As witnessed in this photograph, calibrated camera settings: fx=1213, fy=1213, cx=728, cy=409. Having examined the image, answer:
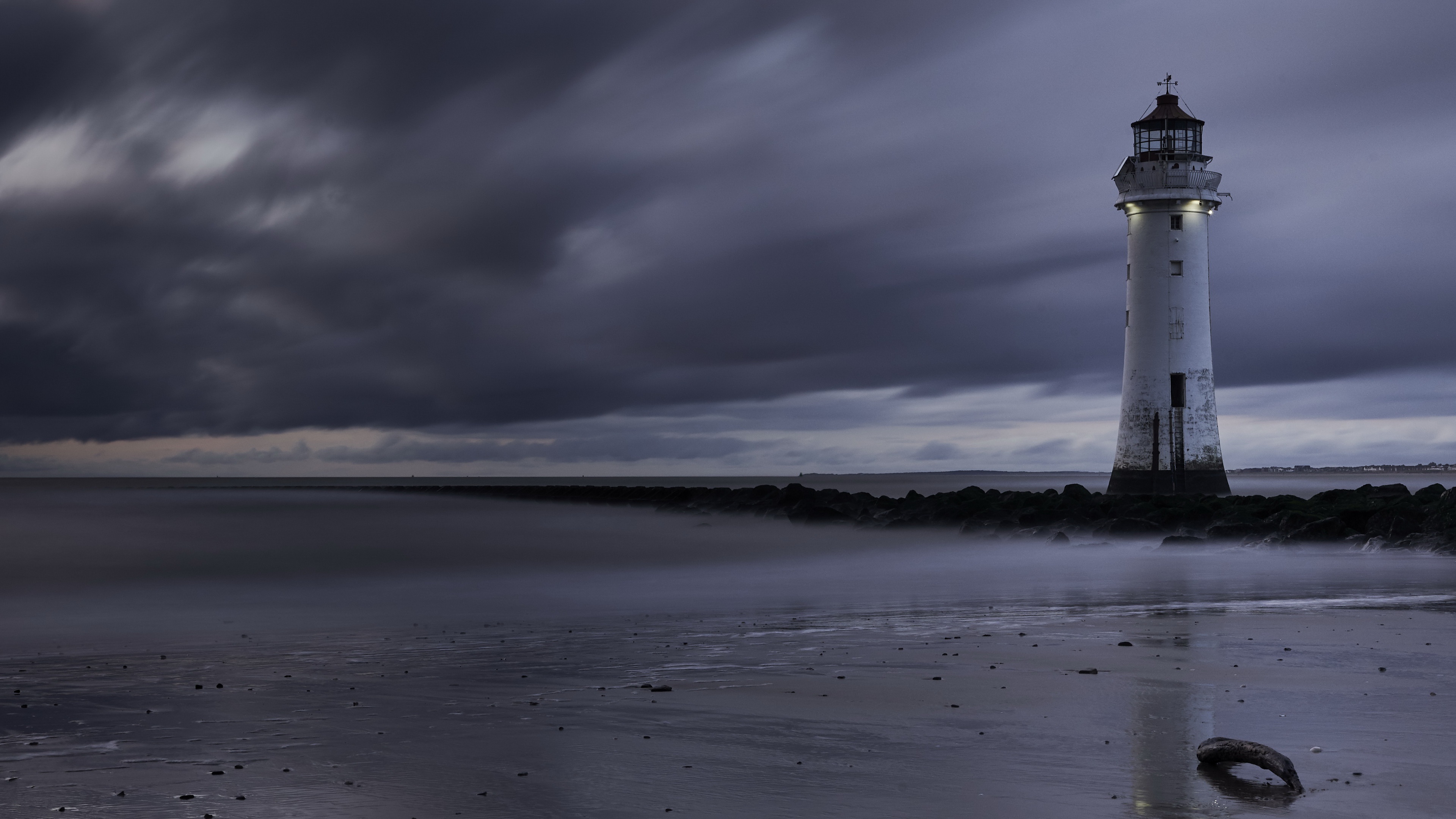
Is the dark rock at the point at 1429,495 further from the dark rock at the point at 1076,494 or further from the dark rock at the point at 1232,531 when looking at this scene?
the dark rock at the point at 1076,494

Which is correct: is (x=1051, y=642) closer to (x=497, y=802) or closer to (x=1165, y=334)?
(x=497, y=802)

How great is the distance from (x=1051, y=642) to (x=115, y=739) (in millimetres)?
7103

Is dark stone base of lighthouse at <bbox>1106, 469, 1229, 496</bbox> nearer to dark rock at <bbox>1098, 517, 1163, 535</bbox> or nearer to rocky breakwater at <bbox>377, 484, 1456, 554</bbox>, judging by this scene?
rocky breakwater at <bbox>377, 484, 1456, 554</bbox>

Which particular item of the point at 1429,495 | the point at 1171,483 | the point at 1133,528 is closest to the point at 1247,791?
the point at 1133,528

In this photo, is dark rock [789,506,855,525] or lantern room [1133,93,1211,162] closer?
lantern room [1133,93,1211,162]

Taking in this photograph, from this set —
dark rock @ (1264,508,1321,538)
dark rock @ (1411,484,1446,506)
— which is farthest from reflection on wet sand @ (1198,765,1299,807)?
dark rock @ (1411,484,1446,506)

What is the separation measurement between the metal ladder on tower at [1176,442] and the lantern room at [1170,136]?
6610mm

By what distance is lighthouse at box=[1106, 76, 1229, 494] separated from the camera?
1203 inches

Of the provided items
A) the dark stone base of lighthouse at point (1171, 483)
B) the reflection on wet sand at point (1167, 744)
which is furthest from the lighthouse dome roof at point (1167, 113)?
the reflection on wet sand at point (1167, 744)

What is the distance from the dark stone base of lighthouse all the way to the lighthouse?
0.08 ft

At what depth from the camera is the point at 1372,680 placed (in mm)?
7895

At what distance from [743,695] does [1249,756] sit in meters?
3.31

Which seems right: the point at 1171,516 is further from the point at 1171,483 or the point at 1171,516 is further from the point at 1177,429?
the point at 1177,429

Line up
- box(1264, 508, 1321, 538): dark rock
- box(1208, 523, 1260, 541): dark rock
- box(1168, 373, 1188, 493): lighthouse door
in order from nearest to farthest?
box(1264, 508, 1321, 538): dark rock → box(1208, 523, 1260, 541): dark rock → box(1168, 373, 1188, 493): lighthouse door
